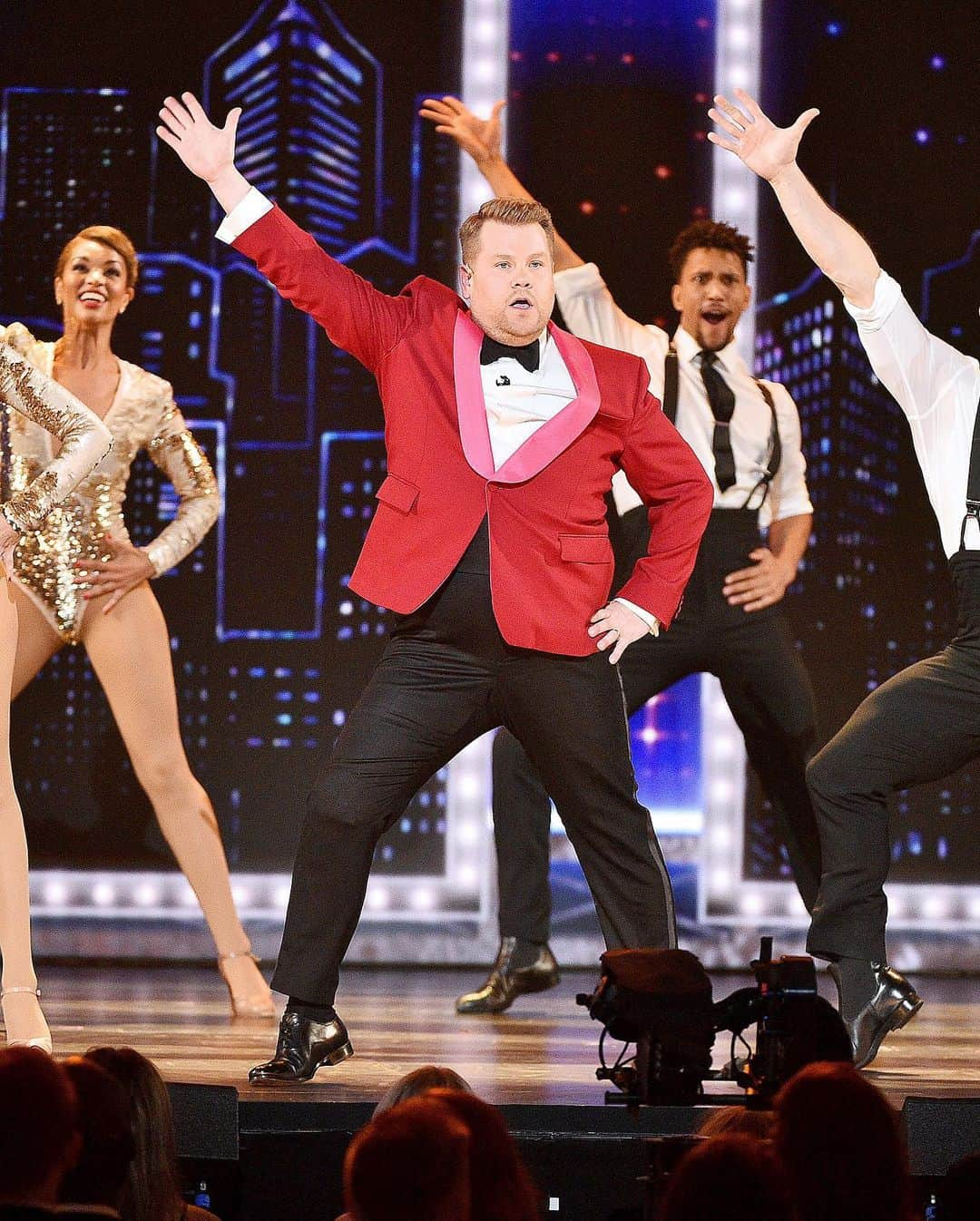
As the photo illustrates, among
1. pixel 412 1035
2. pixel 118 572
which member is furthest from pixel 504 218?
pixel 412 1035

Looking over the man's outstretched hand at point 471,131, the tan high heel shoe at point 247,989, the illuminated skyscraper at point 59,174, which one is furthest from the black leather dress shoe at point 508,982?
the illuminated skyscraper at point 59,174

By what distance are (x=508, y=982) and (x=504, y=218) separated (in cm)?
238

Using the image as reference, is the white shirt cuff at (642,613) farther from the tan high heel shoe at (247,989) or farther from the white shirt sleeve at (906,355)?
the tan high heel shoe at (247,989)

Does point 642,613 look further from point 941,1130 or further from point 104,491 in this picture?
point 104,491

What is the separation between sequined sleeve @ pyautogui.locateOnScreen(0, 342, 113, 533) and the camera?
422 cm

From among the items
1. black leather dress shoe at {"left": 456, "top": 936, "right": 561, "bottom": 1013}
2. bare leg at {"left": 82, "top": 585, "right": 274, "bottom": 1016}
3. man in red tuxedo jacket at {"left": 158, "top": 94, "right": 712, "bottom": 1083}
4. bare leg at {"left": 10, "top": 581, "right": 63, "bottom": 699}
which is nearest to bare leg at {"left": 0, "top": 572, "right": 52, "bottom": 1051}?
bare leg at {"left": 10, "top": 581, "right": 63, "bottom": 699}

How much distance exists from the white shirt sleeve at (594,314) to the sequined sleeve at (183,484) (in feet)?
3.82

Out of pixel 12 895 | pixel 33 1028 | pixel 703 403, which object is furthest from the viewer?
pixel 703 403

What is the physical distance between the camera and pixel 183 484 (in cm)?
516

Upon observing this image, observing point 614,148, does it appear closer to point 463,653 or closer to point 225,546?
point 225,546

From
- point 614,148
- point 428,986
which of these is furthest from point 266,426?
point 428,986

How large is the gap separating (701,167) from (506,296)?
9.84 ft

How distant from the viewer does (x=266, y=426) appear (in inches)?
253

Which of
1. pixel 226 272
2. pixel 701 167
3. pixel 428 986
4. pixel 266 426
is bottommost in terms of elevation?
pixel 428 986
